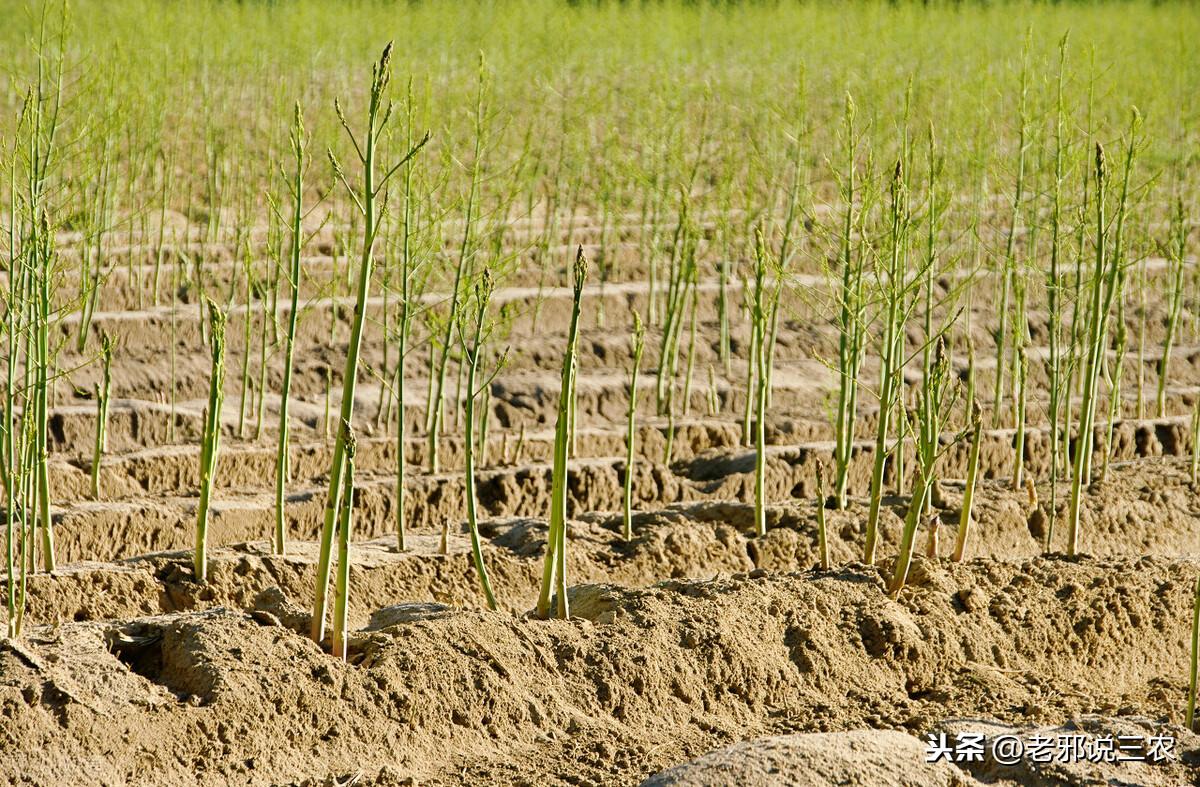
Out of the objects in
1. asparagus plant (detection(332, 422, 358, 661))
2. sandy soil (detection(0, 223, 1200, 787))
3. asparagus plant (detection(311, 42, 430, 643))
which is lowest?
sandy soil (detection(0, 223, 1200, 787))

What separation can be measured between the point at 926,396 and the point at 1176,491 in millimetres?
2722

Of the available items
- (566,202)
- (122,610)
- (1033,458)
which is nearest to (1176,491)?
(1033,458)

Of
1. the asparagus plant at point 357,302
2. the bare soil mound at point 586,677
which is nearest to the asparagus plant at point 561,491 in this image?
the bare soil mound at point 586,677

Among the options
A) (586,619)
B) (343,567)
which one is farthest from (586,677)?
(343,567)

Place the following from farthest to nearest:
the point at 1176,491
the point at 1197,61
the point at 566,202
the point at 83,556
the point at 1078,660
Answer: the point at 1197,61
the point at 566,202
the point at 1176,491
the point at 83,556
the point at 1078,660

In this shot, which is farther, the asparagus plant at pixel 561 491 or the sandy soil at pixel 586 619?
the asparagus plant at pixel 561 491

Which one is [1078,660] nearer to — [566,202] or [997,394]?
[997,394]

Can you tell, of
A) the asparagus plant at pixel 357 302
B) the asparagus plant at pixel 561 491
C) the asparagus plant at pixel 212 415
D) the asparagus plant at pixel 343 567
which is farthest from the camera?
the asparagus plant at pixel 212 415

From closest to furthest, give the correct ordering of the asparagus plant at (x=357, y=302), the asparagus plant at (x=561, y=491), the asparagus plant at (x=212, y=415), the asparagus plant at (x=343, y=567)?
the asparagus plant at (x=357, y=302) → the asparagus plant at (x=343, y=567) → the asparagus plant at (x=561, y=491) → the asparagus plant at (x=212, y=415)

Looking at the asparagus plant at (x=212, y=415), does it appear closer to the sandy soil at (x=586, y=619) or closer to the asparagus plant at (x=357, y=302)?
the sandy soil at (x=586, y=619)

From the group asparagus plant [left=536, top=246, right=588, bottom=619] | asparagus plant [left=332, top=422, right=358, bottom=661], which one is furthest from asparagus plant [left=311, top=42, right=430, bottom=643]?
asparagus plant [left=536, top=246, right=588, bottom=619]

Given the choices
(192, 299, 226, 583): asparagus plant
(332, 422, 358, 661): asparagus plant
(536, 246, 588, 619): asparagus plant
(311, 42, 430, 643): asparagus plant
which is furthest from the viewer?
(192, 299, 226, 583): asparagus plant

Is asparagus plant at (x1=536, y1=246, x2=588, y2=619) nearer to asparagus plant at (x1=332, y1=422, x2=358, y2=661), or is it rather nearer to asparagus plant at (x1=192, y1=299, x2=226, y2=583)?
asparagus plant at (x1=332, y1=422, x2=358, y2=661)

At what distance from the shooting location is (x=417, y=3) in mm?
21781
